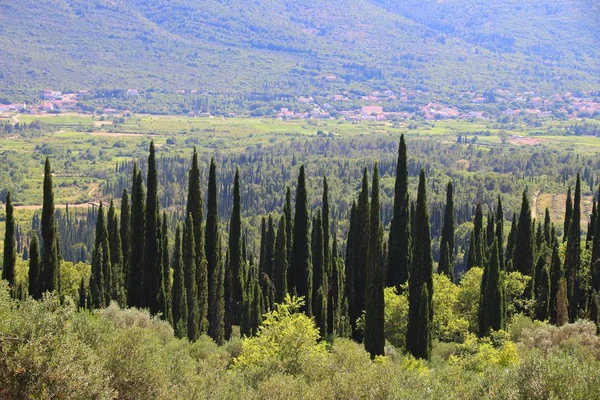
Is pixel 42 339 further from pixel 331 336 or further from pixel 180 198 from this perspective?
pixel 180 198

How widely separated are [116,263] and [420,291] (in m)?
23.2

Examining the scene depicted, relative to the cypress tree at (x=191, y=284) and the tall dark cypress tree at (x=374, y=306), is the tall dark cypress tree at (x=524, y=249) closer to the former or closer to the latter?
the tall dark cypress tree at (x=374, y=306)

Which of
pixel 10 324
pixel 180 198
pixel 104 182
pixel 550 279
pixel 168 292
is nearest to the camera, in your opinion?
pixel 10 324

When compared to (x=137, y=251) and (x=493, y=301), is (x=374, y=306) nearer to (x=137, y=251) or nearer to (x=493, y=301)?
(x=493, y=301)

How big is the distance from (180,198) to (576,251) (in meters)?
105

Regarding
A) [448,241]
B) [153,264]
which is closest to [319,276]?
[153,264]

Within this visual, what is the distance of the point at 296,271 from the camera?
5288cm

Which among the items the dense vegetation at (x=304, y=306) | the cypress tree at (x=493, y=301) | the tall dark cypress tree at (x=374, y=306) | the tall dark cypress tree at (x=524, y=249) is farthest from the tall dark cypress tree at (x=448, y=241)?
the tall dark cypress tree at (x=374, y=306)

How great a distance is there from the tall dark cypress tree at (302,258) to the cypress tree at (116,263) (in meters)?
10.8

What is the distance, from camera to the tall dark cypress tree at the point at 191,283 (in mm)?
47969

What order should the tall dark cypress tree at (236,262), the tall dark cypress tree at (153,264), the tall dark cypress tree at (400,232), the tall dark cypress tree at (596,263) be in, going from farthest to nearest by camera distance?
the tall dark cypress tree at (596,263) → the tall dark cypress tree at (236,262) → the tall dark cypress tree at (400,232) → the tall dark cypress tree at (153,264)

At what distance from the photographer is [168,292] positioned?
5019 cm

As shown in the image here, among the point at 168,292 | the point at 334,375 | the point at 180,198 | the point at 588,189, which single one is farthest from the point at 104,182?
the point at 334,375

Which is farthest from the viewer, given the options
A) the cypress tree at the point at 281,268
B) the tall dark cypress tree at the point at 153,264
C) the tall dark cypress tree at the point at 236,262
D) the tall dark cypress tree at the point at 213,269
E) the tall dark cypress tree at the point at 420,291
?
the tall dark cypress tree at the point at 236,262
